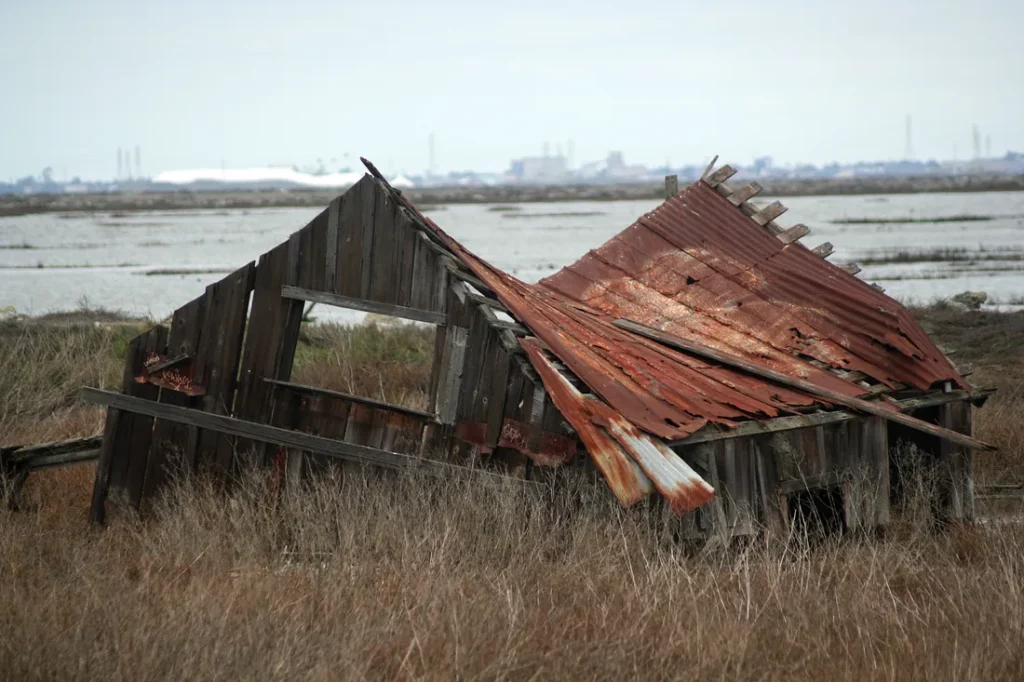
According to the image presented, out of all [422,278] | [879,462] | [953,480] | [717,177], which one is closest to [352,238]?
[422,278]

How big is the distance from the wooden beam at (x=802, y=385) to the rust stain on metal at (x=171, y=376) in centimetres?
364

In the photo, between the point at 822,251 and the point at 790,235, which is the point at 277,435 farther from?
the point at 822,251

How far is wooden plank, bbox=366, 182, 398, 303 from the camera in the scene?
9195mm

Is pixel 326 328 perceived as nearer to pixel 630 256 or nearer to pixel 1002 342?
pixel 630 256

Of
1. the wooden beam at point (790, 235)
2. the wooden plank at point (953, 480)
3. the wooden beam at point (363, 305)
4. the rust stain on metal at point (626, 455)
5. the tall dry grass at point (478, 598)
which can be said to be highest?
the wooden beam at point (790, 235)

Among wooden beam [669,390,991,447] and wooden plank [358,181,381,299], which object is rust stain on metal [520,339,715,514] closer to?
wooden beam [669,390,991,447]

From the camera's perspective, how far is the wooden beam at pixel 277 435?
8.43 metres

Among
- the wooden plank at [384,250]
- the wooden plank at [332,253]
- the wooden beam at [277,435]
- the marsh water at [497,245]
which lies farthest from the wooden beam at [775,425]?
the marsh water at [497,245]

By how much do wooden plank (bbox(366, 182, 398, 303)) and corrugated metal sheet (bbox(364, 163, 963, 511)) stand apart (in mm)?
227

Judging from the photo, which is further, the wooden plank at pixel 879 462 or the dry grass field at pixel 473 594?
the wooden plank at pixel 879 462

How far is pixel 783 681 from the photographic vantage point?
238 inches

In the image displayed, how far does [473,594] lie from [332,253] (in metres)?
3.69

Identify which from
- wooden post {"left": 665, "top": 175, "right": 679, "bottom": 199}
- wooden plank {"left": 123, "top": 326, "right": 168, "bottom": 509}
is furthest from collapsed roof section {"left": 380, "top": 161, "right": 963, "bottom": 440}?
wooden plank {"left": 123, "top": 326, "right": 168, "bottom": 509}

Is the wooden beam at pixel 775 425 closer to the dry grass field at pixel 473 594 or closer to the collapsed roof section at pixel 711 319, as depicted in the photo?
the collapsed roof section at pixel 711 319
